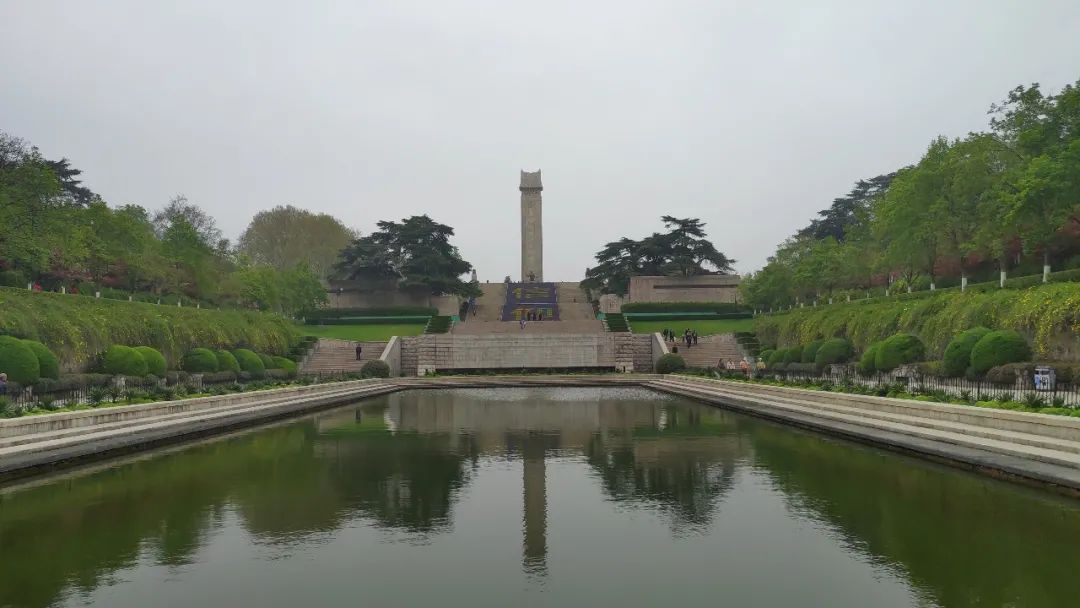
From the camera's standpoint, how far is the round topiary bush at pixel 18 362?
75.4 ft

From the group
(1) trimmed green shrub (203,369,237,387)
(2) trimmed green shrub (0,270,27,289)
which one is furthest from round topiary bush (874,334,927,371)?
(2) trimmed green shrub (0,270,27,289)

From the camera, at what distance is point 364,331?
57.0 m

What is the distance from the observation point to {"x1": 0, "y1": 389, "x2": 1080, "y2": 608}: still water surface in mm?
6449

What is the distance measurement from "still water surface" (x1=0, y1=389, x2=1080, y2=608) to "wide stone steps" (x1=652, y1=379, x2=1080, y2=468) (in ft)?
3.77

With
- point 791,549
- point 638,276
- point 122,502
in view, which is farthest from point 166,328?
point 638,276

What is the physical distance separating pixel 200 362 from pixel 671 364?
966 inches

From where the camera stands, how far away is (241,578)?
6.83m

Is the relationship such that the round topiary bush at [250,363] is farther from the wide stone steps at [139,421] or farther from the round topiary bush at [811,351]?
the round topiary bush at [811,351]

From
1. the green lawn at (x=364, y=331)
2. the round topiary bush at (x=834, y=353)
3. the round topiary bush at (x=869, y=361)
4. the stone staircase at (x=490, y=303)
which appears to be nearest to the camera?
the round topiary bush at (x=869, y=361)

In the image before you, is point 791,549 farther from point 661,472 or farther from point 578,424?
point 578,424

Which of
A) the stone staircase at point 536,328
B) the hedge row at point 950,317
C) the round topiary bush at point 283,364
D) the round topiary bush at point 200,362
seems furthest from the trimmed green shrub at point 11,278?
the hedge row at point 950,317

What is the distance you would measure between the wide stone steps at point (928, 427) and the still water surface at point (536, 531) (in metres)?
1.15

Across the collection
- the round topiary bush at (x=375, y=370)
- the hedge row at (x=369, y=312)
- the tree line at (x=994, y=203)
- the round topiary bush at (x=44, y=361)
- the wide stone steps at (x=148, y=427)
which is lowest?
the wide stone steps at (x=148, y=427)

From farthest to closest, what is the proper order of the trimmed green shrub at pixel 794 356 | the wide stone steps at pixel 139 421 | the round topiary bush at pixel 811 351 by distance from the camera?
1. the trimmed green shrub at pixel 794 356
2. the round topiary bush at pixel 811 351
3. the wide stone steps at pixel 139 421
